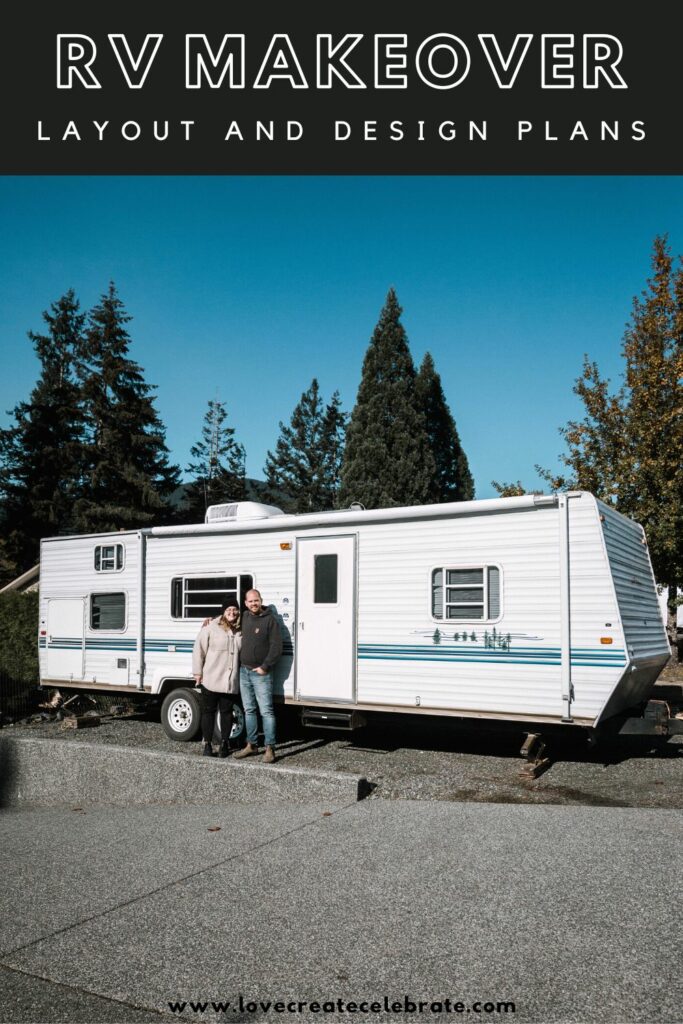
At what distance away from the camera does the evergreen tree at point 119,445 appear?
33812 millimetres

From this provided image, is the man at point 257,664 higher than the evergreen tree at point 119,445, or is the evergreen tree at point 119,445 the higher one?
the evergreen tree at point 119,445

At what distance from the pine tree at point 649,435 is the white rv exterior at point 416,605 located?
18.2ft

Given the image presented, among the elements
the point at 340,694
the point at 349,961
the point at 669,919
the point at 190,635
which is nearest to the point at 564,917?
the point at 669,919

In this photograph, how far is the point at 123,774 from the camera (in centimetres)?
827

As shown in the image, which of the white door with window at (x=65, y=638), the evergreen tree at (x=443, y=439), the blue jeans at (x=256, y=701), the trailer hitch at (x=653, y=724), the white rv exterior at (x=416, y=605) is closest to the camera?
the white rv exterior at (x=416, y=605)

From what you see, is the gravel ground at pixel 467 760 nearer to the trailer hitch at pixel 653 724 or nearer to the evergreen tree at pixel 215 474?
the trailer hitch at pixel 653 724

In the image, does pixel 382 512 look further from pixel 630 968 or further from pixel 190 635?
pixel 630 968

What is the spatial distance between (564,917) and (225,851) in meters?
2.37

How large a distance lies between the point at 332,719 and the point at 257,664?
1.10 meters

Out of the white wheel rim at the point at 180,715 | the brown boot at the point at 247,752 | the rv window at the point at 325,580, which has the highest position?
the rv window at the point at 325,580

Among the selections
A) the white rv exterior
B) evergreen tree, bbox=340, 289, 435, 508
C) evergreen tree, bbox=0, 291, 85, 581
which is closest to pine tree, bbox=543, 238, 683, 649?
the white rv exterior

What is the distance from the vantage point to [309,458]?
151ft

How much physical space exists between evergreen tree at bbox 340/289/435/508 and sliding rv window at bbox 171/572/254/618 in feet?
72.1

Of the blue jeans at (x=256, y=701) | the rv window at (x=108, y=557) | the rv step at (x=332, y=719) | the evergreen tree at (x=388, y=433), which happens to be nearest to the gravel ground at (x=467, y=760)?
the rv step at (x=332, y=719)
